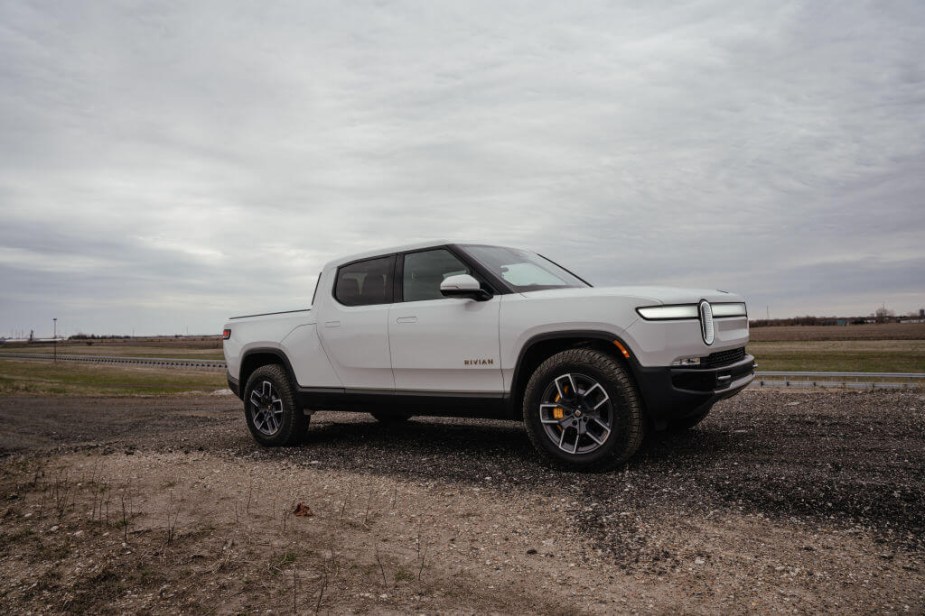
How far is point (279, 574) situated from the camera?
3.55 meters

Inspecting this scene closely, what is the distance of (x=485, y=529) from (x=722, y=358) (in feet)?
7.78

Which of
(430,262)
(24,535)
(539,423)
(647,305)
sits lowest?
(24,535)

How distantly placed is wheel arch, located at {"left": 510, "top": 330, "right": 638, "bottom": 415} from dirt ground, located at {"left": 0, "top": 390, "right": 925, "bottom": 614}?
72cm

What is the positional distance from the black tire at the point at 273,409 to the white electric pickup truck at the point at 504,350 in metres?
0.02

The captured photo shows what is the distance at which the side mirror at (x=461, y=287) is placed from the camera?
5258 millimetres

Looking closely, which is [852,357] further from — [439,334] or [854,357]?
[439,334]

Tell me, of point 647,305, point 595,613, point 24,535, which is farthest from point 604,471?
point 24,535

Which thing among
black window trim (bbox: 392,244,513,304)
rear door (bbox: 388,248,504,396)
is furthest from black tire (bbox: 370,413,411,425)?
black window trim (bbox: 392,244,513,304)

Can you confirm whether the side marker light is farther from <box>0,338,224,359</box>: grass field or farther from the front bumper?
<box>0,338,224,359</box>: grass field

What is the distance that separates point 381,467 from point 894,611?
4.00m

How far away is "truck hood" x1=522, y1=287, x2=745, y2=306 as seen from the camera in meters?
4.72

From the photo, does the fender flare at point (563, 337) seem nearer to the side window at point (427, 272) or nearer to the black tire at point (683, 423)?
the side window at point (427, 272)

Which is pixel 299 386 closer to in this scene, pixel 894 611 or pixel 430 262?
pixel 430 262

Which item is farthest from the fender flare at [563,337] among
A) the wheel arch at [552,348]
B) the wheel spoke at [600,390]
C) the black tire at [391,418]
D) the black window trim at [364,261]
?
the black tire at [391,418]
